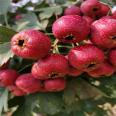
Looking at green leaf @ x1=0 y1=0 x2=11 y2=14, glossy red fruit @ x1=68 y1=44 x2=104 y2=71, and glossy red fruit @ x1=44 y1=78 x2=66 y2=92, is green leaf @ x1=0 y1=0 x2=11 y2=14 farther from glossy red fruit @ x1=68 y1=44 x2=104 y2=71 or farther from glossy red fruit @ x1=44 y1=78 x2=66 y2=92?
glossy red fruit @ x1=68 y1=44 x2=104 y2=71

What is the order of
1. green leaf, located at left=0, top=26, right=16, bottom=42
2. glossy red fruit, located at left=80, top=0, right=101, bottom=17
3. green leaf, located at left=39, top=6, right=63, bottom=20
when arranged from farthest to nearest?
→ green leaf, located at left=39, top=6, right=63, bottom=20
glossy red fruit, located at left=80, top=0, right=101, bottom=17
green leaf, located at left=0, top=26, right=16, bottom=42

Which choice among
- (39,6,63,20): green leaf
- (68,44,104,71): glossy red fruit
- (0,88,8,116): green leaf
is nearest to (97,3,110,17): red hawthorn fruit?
(39,6,63,20): green leaf

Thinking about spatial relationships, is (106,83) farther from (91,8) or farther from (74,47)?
(74,47)

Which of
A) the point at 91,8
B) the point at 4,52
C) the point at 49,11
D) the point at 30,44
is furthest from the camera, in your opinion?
the point at 49,11

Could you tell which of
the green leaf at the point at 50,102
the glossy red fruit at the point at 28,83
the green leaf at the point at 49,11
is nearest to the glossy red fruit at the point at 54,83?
the glossy red fruit at the point at 28,83

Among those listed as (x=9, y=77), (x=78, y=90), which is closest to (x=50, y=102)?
(x=78, y=90)

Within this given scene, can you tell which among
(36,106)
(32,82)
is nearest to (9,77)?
(32,82)
